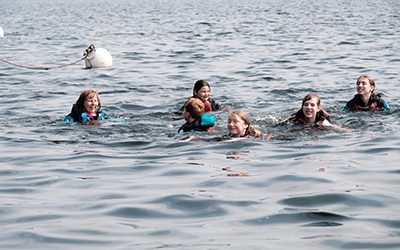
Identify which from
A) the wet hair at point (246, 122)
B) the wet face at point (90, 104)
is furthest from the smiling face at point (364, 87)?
the wet face at point (90, 104)

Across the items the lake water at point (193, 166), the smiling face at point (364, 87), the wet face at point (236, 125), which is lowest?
the lake water at point (193, 166)

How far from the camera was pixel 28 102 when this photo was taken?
61.7 ft

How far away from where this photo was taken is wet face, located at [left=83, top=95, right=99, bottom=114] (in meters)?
15.1

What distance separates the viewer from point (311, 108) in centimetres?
1379

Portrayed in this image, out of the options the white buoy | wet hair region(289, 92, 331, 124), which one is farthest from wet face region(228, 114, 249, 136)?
the white buoy

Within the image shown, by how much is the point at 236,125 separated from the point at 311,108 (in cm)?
161

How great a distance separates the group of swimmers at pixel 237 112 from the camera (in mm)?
12988

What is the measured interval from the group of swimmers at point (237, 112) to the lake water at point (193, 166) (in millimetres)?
275

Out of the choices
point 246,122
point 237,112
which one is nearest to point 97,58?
point 237,112

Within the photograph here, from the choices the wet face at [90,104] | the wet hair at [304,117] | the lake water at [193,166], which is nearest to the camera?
the lake water at [193,166]

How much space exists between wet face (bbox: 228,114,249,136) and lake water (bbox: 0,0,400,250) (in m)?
0.32

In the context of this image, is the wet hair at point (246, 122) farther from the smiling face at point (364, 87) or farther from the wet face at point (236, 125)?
the smiling face at point (364, 87)

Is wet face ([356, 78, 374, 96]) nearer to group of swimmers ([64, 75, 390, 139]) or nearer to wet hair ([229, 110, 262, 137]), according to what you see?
group of swimmers ([64, 75, 390, 139])

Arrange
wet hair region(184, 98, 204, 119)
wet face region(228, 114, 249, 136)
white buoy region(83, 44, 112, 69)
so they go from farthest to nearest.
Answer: white buoy region(83, 44, 112, 69) < wet hair region(184, 98, 204, 119) < wet face region(228, 114, 249, 136)
